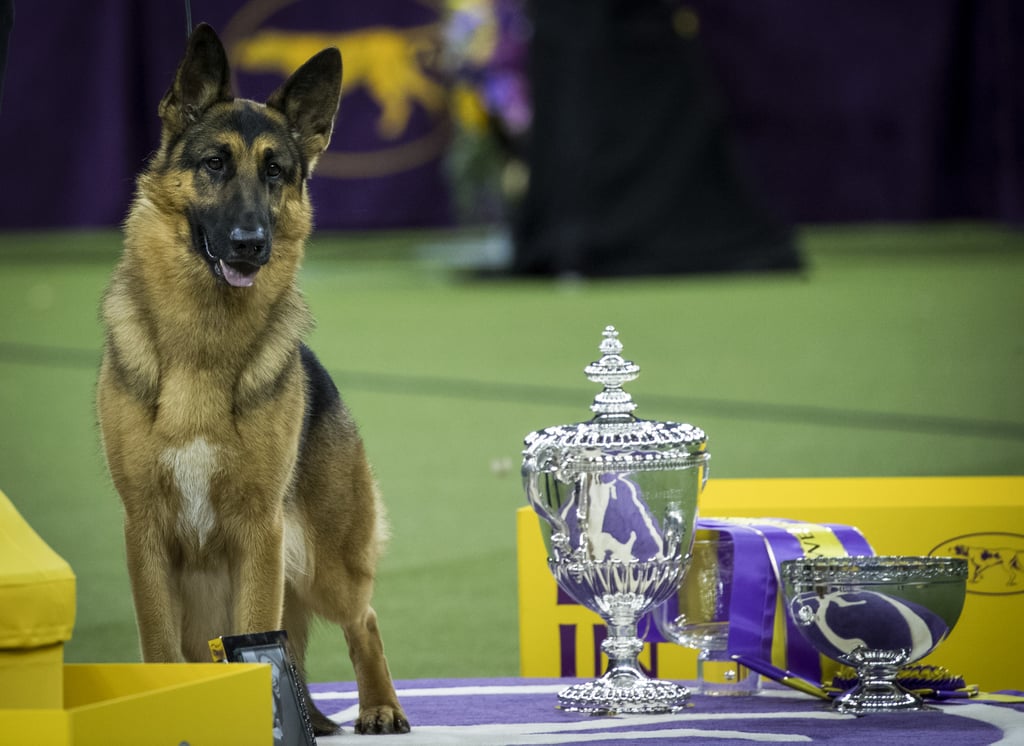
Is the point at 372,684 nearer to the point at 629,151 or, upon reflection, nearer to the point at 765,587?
the point at 765,587

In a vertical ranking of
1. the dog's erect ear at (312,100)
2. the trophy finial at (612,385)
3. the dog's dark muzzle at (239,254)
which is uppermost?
the dog's erect ear at (312,100)

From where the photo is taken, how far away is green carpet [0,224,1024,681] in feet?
15.6

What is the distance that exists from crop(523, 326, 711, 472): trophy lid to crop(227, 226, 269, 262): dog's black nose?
0.71m

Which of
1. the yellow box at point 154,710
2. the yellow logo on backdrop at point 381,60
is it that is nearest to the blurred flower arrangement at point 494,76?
the yellow logo on backdrop at point 381,60

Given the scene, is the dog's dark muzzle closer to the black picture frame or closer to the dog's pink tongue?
the dog's pink tongue

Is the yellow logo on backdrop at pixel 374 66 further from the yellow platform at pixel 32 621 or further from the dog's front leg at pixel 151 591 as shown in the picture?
the yellow platform at pixel 32 621

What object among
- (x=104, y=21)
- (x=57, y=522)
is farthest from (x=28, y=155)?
(x=57, y=522)

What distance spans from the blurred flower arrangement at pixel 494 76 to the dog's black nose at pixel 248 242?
34.5 feet

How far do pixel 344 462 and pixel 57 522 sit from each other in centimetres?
247

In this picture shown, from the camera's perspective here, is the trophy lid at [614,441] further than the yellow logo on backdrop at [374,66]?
No

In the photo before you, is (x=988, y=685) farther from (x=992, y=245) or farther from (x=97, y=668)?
(x=992, y=245)

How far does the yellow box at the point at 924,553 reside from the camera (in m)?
3.55

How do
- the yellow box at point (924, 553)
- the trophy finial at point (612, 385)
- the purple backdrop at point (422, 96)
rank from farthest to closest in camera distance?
the purple backdrop at point (422, 96) → the yellow box at point (924, 553) → the trophy finial at point (612, 385)

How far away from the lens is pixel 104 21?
50.5 ft
